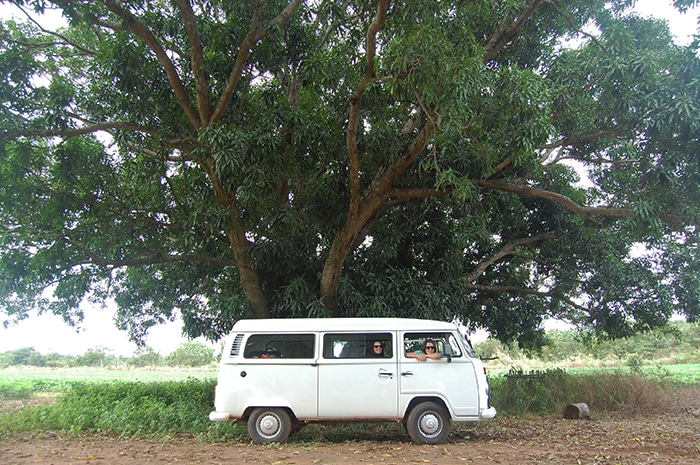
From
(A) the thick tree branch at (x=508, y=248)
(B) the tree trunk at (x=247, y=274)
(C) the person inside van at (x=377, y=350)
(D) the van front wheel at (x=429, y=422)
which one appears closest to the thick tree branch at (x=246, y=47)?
(B) the tree trunk at (x=247, y=274)

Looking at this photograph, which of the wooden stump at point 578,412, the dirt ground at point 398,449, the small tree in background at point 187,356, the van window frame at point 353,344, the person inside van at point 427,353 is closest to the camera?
the dirt ground at point 398,449

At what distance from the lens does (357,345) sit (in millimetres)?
8914

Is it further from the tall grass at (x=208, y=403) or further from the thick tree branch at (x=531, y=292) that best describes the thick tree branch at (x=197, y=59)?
the thick tree branch at (x=531, y=292)

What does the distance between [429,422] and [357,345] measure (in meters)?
1.72

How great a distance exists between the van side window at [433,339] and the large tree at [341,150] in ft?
7.91

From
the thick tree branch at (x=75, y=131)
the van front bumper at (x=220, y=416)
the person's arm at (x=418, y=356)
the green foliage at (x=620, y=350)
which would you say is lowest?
the van front bumper at (x=220, y=416)

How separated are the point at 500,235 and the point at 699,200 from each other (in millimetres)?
6067

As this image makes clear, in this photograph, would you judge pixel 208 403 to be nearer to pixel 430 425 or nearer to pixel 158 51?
pixel 430 425

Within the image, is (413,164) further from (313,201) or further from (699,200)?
(699,200)

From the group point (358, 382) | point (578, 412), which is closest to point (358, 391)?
point (358, 382)

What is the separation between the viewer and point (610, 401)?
14.5m

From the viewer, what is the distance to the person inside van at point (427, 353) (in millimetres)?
8709

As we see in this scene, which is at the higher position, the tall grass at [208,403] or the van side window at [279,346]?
the van side window at [279,346]

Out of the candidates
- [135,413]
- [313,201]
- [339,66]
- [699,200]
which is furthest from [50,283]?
[699,200]
